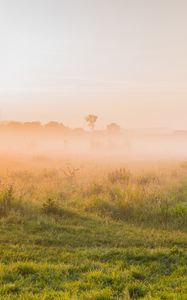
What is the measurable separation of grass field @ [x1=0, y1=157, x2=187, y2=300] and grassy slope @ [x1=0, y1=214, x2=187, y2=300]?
0.06 ft

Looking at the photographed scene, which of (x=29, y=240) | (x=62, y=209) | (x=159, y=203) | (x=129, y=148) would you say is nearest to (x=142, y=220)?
(x=159, y=203)

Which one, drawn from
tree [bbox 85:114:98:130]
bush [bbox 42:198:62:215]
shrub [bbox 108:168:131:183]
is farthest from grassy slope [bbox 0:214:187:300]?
tree [bbox 85:114:98:130]

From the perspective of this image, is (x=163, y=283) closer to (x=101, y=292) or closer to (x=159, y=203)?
(x=101, y=292)

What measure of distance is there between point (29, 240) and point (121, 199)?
6.07 meters

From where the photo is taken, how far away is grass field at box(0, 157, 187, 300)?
8719mm

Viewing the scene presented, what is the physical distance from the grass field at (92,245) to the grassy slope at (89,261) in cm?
2

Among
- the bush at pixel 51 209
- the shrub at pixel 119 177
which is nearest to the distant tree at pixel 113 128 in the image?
the shrub at pixel 119 177

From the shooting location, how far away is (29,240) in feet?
42.0

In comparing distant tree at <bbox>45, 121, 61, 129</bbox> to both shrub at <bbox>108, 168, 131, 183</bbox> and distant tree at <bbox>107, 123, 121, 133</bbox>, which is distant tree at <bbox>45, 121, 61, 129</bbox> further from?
shrub at <bbox>108, 168, 131, 183</bbox>

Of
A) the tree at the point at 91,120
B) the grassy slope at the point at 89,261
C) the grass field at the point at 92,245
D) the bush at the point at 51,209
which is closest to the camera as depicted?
the grassy slope at the point at 89,261

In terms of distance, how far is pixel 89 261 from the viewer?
1062cm

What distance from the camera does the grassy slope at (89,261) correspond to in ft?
28.0

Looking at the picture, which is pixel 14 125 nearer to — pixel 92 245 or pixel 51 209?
pixel 51 209

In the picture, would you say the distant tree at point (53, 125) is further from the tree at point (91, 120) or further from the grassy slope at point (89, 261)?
the grassy slope at point (89, 261)
